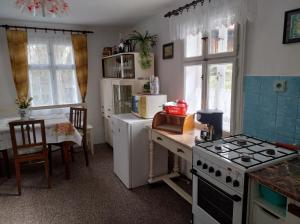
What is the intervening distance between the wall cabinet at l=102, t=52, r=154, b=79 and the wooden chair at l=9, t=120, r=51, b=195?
4.84 feet

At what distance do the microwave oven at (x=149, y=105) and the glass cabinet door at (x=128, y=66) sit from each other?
0.72 metres

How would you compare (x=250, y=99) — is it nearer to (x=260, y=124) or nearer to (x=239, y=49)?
(x=260, y=124)

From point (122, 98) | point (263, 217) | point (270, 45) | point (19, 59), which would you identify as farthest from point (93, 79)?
point (263, 217)

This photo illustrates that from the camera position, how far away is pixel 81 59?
4.06m

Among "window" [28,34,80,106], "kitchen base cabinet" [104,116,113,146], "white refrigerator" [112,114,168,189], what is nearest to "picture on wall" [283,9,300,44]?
"white refrigerator" [112,114,168,189]

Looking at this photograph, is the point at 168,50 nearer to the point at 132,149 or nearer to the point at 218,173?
the point at 132,149

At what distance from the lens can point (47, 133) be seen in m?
2.92

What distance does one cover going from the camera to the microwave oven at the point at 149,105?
2.67 m

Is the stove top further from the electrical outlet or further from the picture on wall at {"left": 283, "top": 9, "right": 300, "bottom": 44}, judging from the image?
the picture on wall at {"left": 283, "top": 9, "right": 300, "bottom": 44}

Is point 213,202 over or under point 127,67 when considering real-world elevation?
under

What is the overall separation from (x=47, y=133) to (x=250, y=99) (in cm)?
253

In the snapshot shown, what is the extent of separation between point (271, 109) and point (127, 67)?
2.32 m

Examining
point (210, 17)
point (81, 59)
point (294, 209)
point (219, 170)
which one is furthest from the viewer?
point (81, 59)

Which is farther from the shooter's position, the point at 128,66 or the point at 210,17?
the point at 128,66
